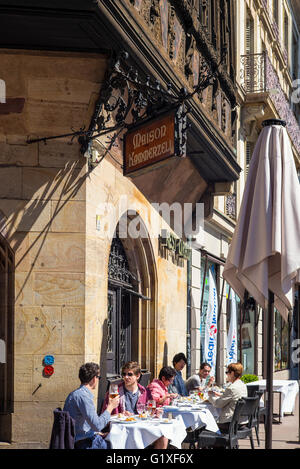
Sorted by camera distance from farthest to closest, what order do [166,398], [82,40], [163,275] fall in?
[163,275] → [166,398] → [82,40]

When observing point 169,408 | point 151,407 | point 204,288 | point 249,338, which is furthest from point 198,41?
point 249,338

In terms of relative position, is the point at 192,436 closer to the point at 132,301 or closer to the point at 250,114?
the point at 132,301

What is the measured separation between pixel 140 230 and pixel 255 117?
12.4 metres

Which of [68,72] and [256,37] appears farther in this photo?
[256,37]

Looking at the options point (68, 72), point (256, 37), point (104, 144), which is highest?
point (256, 37)

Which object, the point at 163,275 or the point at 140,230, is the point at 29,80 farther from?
the point at 163,275

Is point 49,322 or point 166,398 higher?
point 49,322

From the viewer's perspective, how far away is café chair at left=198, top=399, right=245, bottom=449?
1088 centimetres

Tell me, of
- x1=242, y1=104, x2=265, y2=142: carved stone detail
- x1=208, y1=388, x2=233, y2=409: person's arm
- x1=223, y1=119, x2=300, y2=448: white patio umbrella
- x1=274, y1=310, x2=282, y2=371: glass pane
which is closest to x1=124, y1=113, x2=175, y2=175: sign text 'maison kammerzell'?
x1=223, y1=119, x2=300, y2=448: white patio umbrella

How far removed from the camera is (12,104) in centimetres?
1115

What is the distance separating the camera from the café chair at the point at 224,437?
10.9 m

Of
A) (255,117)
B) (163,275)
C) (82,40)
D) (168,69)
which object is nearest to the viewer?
(82,40)

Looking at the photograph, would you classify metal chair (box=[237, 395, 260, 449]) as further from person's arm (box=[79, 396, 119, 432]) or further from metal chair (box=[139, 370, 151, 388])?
person's arm (box=[79, 396, 119, 432])

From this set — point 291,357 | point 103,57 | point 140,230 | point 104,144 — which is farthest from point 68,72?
point 291,357
